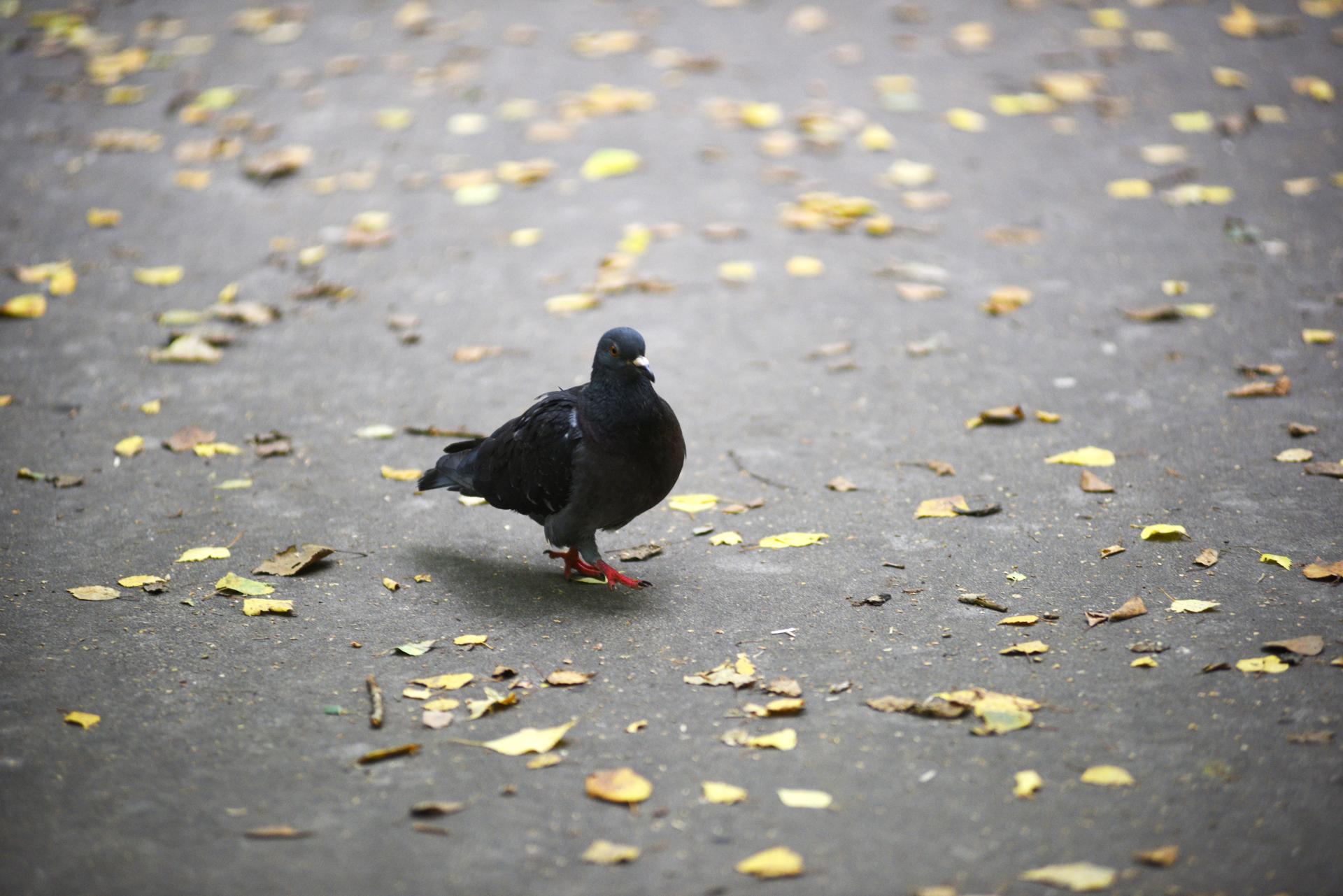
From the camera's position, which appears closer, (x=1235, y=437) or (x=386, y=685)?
(x=386, y=685)

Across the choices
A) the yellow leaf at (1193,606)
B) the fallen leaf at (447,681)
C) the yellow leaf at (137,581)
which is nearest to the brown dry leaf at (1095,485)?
the yellow leaf at (1193,606)

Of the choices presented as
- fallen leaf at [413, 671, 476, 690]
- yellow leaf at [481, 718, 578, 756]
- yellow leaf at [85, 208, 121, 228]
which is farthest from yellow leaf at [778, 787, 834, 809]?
yellow leaf at [85, 208, 121, 228]

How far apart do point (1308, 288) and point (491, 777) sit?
16.0ft

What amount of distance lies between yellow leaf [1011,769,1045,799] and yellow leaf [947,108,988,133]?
590 cm

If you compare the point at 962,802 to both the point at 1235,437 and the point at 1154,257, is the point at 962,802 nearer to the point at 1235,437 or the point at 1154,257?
the point at 1235,437

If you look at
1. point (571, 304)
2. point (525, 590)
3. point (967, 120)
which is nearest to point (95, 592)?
point (525, 590)

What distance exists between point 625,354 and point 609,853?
168cm

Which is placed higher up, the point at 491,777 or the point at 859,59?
the point at 859,59

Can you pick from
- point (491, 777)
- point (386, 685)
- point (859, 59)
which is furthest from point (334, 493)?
point (859, 59)

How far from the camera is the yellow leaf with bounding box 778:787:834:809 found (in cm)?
270

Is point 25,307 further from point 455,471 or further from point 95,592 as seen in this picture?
point 455,471

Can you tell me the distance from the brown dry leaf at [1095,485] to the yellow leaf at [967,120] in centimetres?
412

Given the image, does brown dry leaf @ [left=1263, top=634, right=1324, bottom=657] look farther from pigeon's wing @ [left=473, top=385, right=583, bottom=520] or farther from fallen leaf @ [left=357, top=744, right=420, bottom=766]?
fallen leaf @ [left=357, top=744, right=420, bottom=766]

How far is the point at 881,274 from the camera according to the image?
20.6 ft
